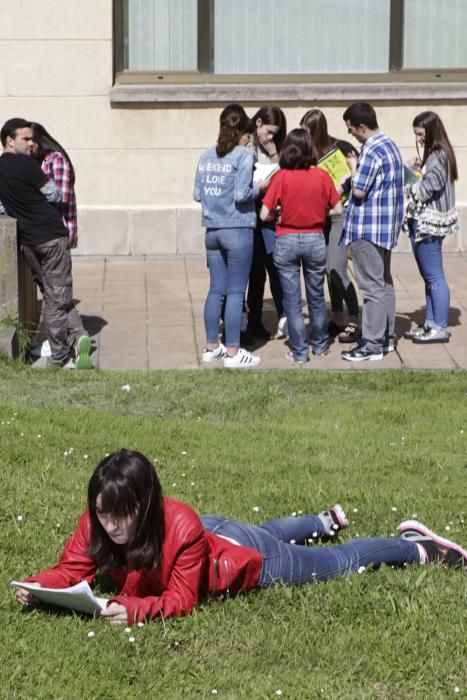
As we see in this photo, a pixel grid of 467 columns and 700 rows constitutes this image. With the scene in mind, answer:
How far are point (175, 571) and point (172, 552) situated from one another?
0.34 ft

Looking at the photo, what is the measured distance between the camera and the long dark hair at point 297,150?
31.6 ft

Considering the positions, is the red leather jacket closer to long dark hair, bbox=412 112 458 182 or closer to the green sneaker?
the green sneaker

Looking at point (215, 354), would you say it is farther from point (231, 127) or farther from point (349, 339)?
point (231, 127)

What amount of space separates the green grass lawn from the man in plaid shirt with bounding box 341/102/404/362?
0.71 m

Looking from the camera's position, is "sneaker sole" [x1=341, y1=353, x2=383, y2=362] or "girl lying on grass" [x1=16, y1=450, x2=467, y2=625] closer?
"girl lying on grass" [x1=16, y1=450, x2=467, y2=625]

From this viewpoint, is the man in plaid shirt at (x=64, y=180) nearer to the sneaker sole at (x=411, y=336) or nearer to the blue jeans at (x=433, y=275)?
the blue jeans at (x=433, y=275)

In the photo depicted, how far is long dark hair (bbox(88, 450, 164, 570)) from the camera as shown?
4766 mm

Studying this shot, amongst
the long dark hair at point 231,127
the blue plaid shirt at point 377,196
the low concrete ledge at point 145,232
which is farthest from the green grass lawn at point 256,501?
the low concrete ledge at point 145,232

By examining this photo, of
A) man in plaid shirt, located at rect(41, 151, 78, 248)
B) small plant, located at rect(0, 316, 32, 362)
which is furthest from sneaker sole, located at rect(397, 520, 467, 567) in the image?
man in plaid shirt, located at rect(41, 151, 78, 248)

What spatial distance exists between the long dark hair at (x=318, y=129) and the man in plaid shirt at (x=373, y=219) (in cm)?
27

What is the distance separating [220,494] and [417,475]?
3.87 ft

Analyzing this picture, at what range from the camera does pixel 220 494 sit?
6.85 metres

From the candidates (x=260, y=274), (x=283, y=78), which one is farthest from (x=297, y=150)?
(x=283, y=78)

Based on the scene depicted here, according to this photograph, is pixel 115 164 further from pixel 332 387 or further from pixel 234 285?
pixel 332 387
